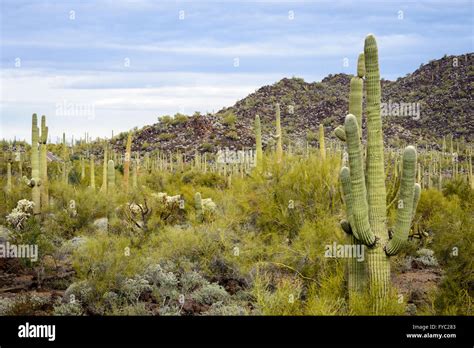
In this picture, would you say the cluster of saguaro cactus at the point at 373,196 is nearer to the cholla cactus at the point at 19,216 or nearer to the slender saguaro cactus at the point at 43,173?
the cholla cactus at the point at 19,216

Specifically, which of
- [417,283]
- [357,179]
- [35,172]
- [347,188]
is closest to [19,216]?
[35,172]

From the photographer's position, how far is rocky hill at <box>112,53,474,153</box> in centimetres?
5109

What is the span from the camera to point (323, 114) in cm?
6200

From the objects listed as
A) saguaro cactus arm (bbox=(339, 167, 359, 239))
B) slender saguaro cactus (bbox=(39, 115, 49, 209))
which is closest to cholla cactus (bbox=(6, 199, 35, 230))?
slender saguaro cactus (bbox=(39, 115, 49, 209))

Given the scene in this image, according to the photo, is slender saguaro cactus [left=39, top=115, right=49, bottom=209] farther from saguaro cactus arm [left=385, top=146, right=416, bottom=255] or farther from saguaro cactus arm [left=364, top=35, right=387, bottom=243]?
saguaro cactus arm [left=385, top=146, right=416, bottom=255]

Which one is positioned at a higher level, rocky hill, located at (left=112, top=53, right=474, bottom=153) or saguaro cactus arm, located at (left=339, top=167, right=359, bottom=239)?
rocky hill, located at (left=112, top=53, right=474, bottom=153)

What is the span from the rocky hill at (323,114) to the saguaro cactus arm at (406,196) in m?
37.7

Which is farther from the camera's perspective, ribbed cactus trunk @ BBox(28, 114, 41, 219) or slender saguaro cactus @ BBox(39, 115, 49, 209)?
slender saguaro cactus @ BBox(39, 115, 49, 209)

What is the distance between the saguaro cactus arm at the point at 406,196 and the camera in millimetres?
9742

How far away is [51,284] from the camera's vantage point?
13719mm

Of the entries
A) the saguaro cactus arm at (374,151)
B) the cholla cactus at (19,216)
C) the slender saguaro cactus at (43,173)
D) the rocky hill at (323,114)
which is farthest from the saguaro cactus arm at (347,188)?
the rocky hill at (323,114)

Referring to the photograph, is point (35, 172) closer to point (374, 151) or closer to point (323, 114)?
point (374, 151)
